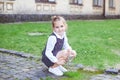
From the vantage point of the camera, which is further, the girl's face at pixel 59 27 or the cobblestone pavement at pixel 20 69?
the girl's face at pixel 59 27

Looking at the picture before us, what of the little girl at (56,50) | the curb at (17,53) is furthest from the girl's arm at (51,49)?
the curb at (17,53)

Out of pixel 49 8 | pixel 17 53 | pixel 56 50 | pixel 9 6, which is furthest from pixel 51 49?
pixel 49 8

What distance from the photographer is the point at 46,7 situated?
2153cm

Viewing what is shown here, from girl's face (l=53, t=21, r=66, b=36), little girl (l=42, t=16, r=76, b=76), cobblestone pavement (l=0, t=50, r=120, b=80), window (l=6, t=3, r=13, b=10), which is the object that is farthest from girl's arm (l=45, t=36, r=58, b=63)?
window (l=6, t=3, r=13, b=10)

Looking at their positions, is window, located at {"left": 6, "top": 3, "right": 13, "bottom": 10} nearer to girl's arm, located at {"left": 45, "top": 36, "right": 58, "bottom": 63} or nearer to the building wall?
the building wall

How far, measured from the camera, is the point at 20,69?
21.3ft

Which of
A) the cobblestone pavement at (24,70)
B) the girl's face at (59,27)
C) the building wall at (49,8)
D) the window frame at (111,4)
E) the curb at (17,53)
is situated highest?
the window frame at (111,4)

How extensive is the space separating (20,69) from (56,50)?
30.8 inches

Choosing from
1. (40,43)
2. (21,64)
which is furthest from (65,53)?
(40,43)

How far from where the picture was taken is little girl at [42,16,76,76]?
19.7ft

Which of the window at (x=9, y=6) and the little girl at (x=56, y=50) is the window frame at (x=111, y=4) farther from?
the little girl at (x=56, y=50)

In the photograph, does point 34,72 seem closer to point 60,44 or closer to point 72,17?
point 60,44

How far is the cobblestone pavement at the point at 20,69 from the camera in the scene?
5.84m

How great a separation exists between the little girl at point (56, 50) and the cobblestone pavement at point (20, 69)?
0.57 ft
